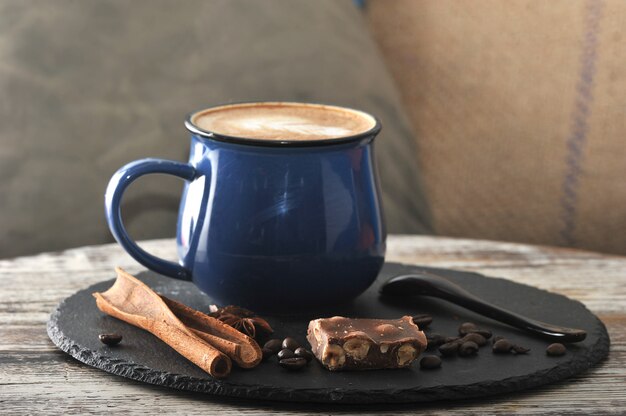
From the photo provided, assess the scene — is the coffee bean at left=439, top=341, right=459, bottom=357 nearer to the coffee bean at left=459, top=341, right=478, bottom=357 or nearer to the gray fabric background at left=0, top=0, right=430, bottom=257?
the coffee bean at left=459, top=341, right=478, bottom=357

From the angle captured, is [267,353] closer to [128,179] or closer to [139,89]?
[128,179]

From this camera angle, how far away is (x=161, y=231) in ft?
5.04

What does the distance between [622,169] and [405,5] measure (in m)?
0.55

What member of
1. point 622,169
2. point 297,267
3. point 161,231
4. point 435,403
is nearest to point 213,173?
point 297,267

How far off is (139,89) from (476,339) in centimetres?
96

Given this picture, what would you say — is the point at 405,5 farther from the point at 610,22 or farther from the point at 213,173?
the point at 213,173

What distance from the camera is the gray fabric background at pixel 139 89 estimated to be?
1.52 metres

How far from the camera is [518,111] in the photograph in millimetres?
1904

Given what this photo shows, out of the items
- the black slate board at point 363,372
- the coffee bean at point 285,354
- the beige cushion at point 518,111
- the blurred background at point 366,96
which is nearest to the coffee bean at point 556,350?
the black slate board at point 363,372

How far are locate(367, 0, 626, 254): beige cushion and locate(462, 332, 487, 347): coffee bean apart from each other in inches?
43.7

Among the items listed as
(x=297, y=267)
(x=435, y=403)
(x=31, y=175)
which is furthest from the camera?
(x=31, y=175)

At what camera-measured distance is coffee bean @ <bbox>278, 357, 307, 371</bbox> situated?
0.76 metres

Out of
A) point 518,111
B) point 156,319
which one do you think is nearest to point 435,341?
point 156,319

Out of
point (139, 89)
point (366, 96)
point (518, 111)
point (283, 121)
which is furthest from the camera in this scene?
point (518, 111)
